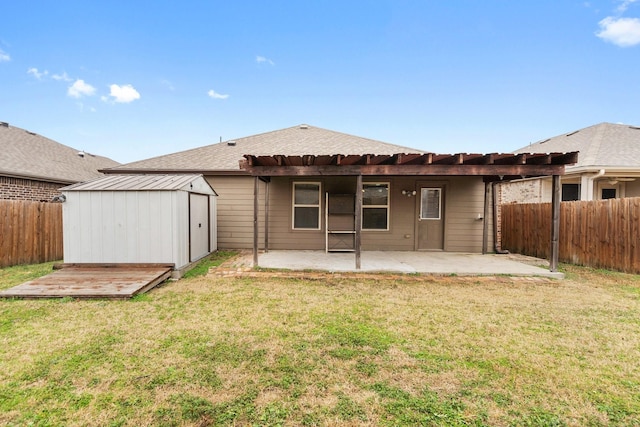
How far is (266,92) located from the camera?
14422mm

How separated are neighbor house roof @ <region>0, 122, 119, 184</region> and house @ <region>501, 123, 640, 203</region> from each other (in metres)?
16.4

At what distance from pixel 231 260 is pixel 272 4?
9.85m

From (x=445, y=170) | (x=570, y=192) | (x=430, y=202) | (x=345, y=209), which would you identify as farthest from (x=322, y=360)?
(x=570, y=192)

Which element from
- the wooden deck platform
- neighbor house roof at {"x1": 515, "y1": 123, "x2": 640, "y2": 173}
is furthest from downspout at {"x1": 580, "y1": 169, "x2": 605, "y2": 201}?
the wooden deck platform

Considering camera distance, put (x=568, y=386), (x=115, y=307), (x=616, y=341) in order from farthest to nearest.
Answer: (x=115, y=307) < (x=616, y=341) < (x=568, y=386)

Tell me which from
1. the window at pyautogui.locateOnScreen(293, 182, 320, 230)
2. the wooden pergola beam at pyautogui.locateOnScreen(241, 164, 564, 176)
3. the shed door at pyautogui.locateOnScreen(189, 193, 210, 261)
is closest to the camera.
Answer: the wooden pergola beam at pyautogui.locateOnScreen(241, 164, 564, 176)

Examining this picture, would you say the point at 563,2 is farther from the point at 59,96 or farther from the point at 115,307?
the point at 59,96

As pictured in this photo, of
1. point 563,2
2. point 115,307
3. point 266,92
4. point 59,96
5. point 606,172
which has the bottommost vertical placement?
point 115,307

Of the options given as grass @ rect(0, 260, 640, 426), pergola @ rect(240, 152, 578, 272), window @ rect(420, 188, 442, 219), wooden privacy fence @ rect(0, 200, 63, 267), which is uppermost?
pergola @ rect(240, 152, 578, 272)

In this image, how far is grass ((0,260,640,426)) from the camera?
1.78 metres

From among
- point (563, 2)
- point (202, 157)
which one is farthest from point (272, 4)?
point (563, 2)

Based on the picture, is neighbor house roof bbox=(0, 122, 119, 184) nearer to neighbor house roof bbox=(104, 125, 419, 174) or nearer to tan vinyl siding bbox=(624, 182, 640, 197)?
neighbor house roof bbox=(104, 125, 419, 174)

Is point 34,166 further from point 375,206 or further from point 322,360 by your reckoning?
point 322,360

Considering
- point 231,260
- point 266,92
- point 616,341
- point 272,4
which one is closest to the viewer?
point 616,341
